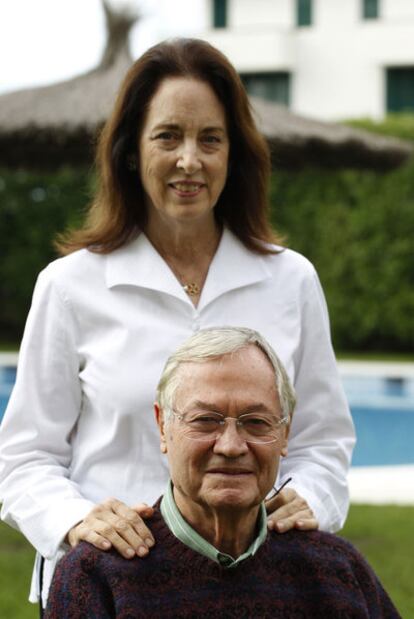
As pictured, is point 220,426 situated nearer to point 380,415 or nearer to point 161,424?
point 161,424

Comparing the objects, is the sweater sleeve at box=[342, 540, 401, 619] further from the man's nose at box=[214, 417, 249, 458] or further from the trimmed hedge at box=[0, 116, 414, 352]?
the trimmed hedge at box=[0, 116, 414, 352]

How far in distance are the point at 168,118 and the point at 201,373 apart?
604 millimetres

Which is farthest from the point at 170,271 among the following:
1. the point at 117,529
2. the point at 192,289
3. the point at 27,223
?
the point at 27,223

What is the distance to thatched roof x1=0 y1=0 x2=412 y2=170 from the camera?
290 inches

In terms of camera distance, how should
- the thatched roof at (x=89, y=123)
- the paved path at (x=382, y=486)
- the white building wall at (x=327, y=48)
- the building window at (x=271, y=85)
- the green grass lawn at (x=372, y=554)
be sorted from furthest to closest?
the building window at (x=271, y=85) < the white building wall at (x=327, y=48) < the thatched roof at (x=89, y=123) < the paved path at (x=382, y=486) < the green grass lawn at (x=372, y=554)

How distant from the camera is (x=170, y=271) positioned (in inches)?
97.5

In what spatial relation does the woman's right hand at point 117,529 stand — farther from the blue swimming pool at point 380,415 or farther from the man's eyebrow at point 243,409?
the blue swimming pool at point 380,415

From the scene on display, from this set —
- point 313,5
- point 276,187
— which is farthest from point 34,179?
point 313,5

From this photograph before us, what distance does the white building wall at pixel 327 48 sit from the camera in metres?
24.6

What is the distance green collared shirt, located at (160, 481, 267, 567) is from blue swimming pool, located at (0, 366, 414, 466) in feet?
24.3

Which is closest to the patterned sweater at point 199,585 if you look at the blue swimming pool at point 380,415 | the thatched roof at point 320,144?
the thatched roof at point 320,144

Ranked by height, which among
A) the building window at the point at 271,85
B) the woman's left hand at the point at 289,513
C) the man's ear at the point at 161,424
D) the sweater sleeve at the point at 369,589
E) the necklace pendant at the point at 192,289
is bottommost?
the building window at the point at 271,85

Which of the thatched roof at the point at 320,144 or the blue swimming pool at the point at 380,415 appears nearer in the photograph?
the thatched roof at the point at 320,144

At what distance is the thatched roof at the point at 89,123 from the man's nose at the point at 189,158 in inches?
183
